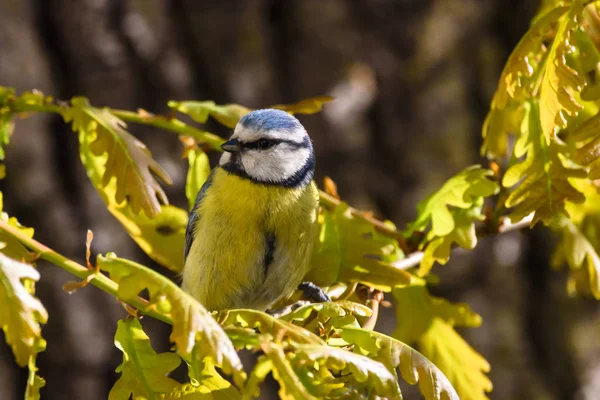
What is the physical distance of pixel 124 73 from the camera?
8.94 ft

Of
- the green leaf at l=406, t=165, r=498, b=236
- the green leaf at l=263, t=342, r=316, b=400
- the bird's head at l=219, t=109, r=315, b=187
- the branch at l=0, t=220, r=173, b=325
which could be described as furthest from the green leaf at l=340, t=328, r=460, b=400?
the bird's head at l=219, t=109, r=315, b=187

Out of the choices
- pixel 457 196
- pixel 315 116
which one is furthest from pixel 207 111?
pixel 315 116

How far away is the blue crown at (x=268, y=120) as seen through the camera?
72.6 inches

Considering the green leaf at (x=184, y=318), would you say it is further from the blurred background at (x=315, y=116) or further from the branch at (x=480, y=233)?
the blurred background at (x=315, y=116)

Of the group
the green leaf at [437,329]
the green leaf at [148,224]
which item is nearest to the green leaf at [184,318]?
the green leaf at [148,224]

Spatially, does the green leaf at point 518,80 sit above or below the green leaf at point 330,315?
above

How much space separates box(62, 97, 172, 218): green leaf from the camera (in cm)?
140

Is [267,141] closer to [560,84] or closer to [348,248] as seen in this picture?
[348,248]

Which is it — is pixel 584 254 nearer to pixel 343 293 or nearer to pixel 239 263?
pixel 343 293

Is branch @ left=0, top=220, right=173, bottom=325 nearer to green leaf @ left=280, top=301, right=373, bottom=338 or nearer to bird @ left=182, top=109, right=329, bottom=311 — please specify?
green leaf @ left=280, top=301, right=373, bottom=338

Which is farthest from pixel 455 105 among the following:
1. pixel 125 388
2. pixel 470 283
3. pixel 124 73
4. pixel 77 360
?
pixel 125 388

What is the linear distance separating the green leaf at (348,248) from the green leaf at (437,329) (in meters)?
0.14

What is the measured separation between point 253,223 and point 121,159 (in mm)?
441

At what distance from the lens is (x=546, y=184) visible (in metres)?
1.34
